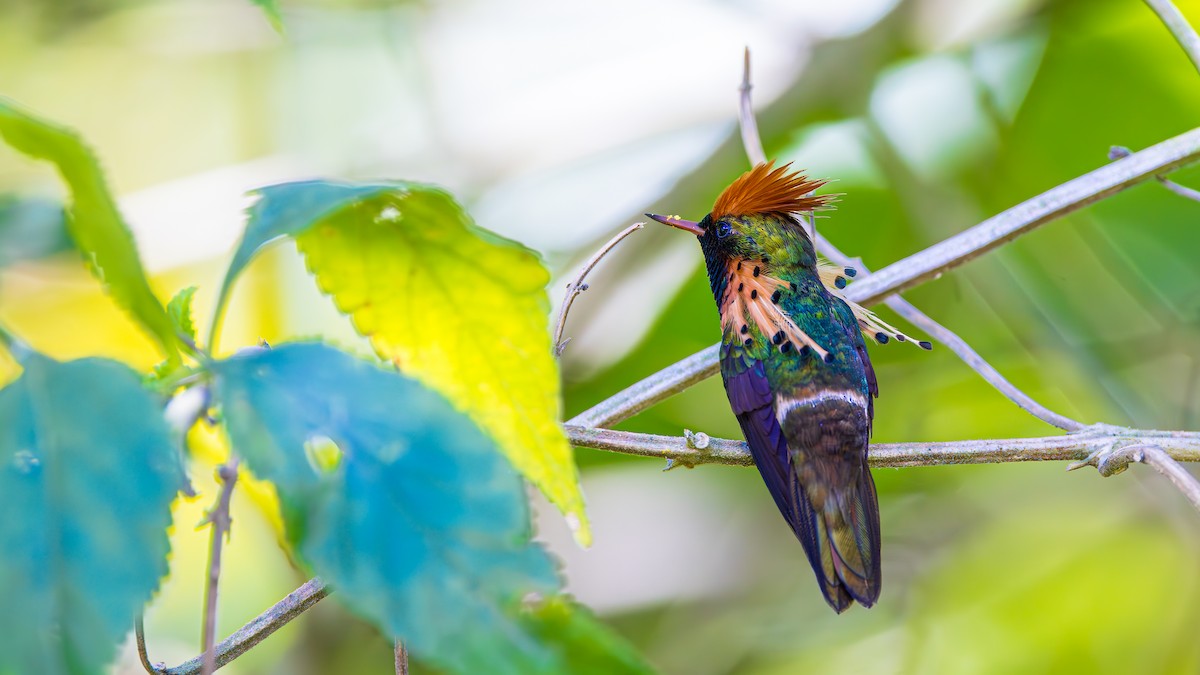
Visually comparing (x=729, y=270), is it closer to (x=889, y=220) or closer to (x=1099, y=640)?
(x=889, y=220)

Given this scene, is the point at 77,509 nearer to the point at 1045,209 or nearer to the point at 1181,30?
the point at 1045,209

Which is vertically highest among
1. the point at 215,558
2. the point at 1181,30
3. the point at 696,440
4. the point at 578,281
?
the point at 215,558

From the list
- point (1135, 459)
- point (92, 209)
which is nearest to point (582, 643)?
point (92, 209)

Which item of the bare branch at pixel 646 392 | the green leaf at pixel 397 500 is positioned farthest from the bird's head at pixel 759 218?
the green leaf at pixel 397 500

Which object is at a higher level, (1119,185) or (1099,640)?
(1119,185)

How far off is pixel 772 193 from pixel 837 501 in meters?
0.49

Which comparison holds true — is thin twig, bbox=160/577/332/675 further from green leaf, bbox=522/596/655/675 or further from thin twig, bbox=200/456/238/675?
green leaf, bbox=522/596/655/675

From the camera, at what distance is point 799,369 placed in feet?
5.14

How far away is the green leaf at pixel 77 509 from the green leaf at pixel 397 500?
0.04 m

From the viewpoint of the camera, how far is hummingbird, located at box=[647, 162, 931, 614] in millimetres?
1397

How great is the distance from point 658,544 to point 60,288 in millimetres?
1489

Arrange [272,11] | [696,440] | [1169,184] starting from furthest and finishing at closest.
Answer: [1169,184] → [696,440] → [272,11]

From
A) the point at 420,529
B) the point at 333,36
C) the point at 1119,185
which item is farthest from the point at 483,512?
the point at 333,36

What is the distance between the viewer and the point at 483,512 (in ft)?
1.37
